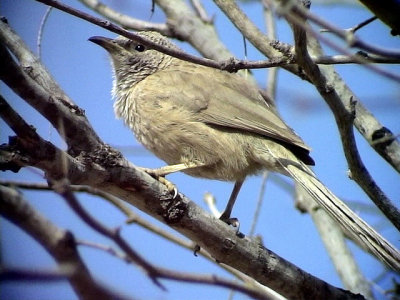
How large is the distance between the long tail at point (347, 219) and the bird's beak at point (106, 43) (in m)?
2.34

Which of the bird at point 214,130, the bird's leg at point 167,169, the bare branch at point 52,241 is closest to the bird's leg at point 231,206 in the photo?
the bird at point 214,130

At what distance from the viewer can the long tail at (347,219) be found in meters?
3.71

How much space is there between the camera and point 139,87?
572 cm

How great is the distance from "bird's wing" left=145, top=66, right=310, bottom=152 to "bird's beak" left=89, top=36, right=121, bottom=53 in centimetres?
63

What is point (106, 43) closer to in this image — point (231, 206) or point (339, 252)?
point (231, 206)

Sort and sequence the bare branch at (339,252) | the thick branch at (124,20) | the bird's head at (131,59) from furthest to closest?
the bird's head at (131,59), the thick branch at (124,20), the bare branch at (339,252)

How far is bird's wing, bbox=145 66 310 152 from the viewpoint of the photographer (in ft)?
16.8

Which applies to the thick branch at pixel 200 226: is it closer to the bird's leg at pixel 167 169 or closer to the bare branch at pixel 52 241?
the bird's leg at pixel 167 169

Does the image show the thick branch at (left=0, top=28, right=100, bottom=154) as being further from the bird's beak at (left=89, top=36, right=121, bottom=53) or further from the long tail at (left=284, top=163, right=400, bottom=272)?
the bird's beak at (left=89, top=36, right=121, bottom=53)

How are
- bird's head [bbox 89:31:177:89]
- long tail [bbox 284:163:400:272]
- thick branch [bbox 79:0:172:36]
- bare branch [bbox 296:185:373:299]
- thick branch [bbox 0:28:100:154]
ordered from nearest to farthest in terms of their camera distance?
thick branch [bbox 0:28:100:154] → long tail [bbox 284:163:400:272] → bare branch [bbox 296:185:373:299] → thick branch [bbox 79:0:172:36] → bird's head [bbox 89:31:177:89]

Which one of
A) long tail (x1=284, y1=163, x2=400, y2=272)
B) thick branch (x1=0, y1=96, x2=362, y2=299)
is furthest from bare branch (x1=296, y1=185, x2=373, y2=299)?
thick branch (x1=0, y1=96, x2=362, y2=299)

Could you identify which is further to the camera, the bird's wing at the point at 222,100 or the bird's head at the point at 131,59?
the bird's head at the point at 131,59

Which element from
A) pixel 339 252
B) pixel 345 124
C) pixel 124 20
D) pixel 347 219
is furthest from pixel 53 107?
pixel 124 20

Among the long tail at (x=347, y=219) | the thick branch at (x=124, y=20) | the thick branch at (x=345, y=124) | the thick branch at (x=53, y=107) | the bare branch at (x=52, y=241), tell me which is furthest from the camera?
the thick branch at (x=124, y=20)
